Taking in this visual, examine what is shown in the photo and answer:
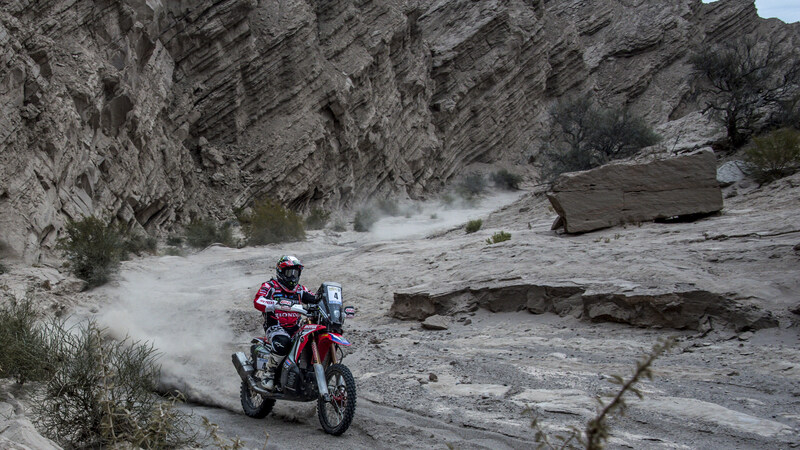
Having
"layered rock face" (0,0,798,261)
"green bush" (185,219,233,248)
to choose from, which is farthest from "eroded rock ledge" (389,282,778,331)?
"green bush" (185,219,233,248)

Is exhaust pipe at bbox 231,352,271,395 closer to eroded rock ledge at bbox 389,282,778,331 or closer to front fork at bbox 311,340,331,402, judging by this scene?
front fork at bbox 311,340,331,402

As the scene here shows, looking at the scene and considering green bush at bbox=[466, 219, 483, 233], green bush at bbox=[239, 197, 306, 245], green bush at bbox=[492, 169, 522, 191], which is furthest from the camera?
green bush at bbox=[492, 169, 522, 191]

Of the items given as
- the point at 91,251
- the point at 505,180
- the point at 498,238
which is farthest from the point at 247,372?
the point at 505,180

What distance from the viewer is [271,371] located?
603 cm

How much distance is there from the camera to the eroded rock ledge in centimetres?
751

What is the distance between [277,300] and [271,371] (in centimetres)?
70

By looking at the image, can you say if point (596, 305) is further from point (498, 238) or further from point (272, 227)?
point (272, 227)

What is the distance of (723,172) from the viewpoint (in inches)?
→ 594

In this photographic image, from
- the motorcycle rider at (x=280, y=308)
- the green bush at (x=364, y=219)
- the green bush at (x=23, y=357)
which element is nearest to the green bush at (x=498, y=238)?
the motorcycle rider at (x=280, y=308)

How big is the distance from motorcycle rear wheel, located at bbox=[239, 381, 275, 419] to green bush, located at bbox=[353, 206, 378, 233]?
76.2ft

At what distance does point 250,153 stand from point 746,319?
24.0 m

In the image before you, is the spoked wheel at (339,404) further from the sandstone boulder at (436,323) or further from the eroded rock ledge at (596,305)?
the eroded rock ledge at (596,305)

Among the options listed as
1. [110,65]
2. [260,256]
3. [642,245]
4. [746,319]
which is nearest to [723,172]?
[642,245]

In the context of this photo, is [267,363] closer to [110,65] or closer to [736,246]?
[736,246]
